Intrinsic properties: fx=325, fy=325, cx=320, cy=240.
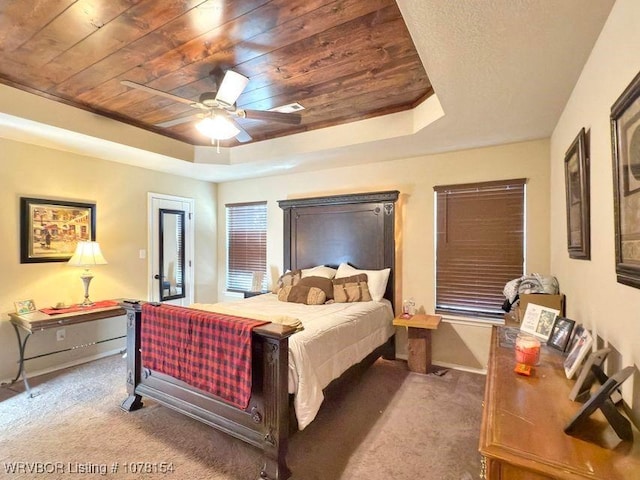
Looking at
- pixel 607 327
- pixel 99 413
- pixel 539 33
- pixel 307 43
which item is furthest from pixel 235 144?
pixel 607 327

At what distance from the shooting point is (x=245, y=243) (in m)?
5.25

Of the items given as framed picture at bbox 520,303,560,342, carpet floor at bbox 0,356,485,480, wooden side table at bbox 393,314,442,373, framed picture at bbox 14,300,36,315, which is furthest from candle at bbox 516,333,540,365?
framed picture at bbox 14,300,36,315

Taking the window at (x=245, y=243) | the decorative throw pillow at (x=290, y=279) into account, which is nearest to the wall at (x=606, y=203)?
the decorative throw pillow at (x=290, y=279)

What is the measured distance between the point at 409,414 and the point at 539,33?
2659 mm

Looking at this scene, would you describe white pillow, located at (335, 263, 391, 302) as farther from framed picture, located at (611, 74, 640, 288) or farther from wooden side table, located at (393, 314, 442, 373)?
framed picture, located at (611, 74, 640, 288)

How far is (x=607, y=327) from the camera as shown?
1.51 m

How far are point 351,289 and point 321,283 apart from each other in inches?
13.8

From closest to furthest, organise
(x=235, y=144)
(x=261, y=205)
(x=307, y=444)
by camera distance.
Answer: (x=307, y=444) → (x=235, y=144) → (x=261, y=205)

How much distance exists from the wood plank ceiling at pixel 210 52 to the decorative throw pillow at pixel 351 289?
1.84 meters

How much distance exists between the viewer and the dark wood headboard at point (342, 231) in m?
3.89

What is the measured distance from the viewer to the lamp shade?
3461 millimetres

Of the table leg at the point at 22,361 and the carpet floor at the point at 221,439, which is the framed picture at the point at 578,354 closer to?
the carpet floor at the point at 221,439

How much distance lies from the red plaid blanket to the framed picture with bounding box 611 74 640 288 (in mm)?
1775

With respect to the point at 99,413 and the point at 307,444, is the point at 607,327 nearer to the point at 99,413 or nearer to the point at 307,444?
the point at 307,444
